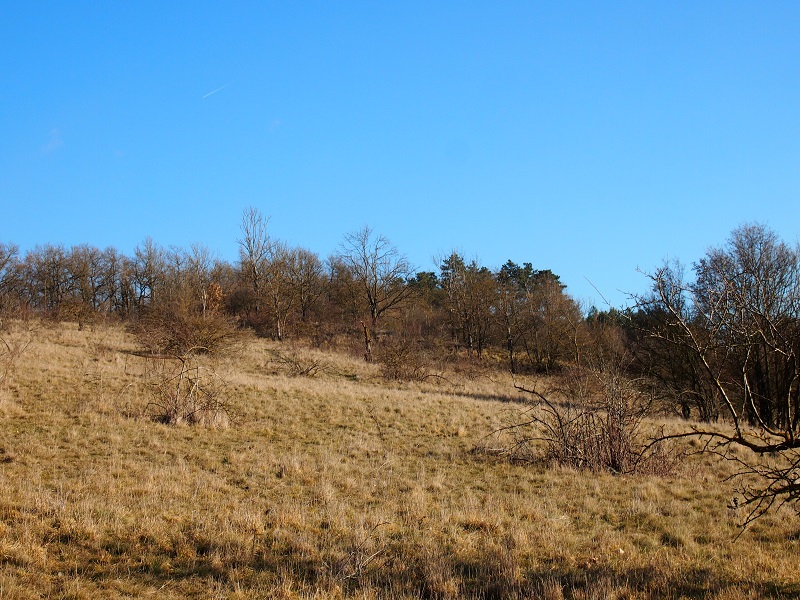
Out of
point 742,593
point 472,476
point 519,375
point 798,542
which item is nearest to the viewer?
point 742,593

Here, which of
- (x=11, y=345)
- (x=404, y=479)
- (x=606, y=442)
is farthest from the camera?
(x=11, y=345)

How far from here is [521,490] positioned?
9414mm

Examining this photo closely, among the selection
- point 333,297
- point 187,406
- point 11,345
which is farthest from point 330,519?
point 333,297

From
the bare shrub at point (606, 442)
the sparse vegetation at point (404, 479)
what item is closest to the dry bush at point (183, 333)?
the sparse vegetation at point (404, 479)

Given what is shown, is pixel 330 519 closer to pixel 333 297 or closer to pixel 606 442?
pixel 606 442

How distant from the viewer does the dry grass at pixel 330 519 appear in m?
5.00

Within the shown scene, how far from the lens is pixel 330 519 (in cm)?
695

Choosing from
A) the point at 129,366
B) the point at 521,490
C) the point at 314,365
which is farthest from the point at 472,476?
the point at 314,365

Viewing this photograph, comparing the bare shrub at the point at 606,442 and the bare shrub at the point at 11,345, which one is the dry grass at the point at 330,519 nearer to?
the bare shrub at the point at 606,442

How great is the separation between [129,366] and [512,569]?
62.5ft

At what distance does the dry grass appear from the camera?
197 inches

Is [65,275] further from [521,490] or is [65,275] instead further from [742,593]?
[742,593]

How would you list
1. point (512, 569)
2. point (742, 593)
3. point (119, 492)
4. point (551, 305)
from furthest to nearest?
point (551, 305), point (119, 492), point (512, 569), point (742, 593)

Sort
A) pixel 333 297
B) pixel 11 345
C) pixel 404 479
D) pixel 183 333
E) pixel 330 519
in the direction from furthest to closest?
pixel 333 297 < pixel 183 333 < pixel 11 345 < pixel 404 479 < pixel 330 519
